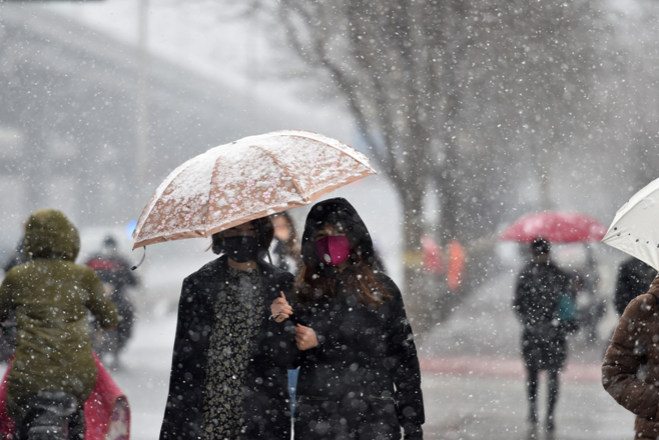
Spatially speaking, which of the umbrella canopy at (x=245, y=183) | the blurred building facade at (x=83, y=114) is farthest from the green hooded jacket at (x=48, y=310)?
the blurred building facade at (x=83, y=114)

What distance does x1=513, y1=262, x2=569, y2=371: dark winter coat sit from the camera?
4.96 m

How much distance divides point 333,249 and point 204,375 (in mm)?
621

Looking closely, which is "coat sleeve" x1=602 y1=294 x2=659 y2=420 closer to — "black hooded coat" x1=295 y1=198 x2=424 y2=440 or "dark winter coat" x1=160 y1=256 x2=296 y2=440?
"black hooded coat" x1=295 y1=198 x2=424 y2=440

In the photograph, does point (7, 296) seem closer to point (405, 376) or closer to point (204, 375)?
point (204, 375)

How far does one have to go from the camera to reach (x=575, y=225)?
6309 mm

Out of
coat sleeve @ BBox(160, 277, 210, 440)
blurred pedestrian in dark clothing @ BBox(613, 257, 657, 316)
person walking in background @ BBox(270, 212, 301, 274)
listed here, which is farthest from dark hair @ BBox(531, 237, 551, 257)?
coat sleeve @ BBox(160, 277, 210, 440)

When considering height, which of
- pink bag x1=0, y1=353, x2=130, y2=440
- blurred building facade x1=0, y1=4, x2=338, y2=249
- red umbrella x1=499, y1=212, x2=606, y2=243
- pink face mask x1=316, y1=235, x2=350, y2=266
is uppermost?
blurred building facade x1=0, y1=4, x2=338, y2=249

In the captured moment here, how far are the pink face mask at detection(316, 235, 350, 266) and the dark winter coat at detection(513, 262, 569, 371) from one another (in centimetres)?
288

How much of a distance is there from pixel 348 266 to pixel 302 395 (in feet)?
1.49

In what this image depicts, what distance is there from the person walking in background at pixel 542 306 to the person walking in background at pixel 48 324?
9.81 feet

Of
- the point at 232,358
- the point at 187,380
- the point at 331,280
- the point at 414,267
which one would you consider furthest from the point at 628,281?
the point at 414,267

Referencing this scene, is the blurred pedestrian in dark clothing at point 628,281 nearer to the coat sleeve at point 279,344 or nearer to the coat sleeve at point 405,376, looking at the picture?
the coat sleeve at point 405,376

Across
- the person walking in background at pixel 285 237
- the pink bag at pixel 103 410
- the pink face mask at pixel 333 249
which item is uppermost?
the person walking in background at pixel 285 237

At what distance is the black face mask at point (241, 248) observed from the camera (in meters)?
2.47
